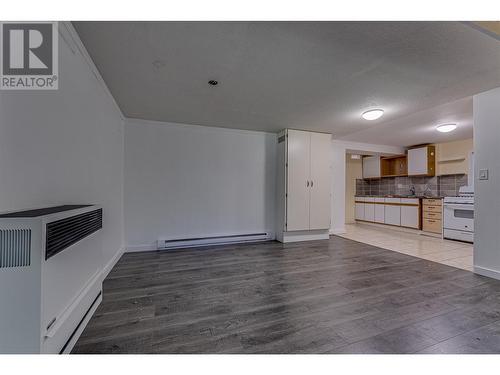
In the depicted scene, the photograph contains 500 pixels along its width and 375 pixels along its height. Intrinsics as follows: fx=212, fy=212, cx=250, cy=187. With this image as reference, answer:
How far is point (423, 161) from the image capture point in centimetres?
544

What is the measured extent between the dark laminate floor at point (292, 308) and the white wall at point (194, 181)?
30.7 inches

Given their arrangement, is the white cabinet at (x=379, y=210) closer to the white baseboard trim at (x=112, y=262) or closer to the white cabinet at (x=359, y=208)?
the white cabinet at (x=359, y=208)

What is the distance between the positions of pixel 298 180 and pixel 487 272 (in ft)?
8.99

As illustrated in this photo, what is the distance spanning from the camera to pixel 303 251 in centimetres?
357

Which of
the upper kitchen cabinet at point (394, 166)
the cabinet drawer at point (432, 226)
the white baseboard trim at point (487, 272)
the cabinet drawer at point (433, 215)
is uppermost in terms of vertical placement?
the upper kitchen cabinet at point (394, 166)

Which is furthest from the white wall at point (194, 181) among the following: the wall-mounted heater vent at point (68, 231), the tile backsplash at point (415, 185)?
the tile backsplash at point (415, 185)

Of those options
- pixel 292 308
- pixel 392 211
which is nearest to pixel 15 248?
pixel 292 308

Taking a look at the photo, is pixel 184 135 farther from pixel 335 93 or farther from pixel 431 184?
pixel 431 184

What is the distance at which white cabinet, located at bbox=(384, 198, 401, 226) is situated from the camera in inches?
221

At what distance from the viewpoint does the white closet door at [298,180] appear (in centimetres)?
409

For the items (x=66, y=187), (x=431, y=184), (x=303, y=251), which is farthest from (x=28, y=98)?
(x=431, y=184)

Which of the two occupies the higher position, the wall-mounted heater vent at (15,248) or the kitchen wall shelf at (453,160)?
the kitchen wall shelf at (453,160)
